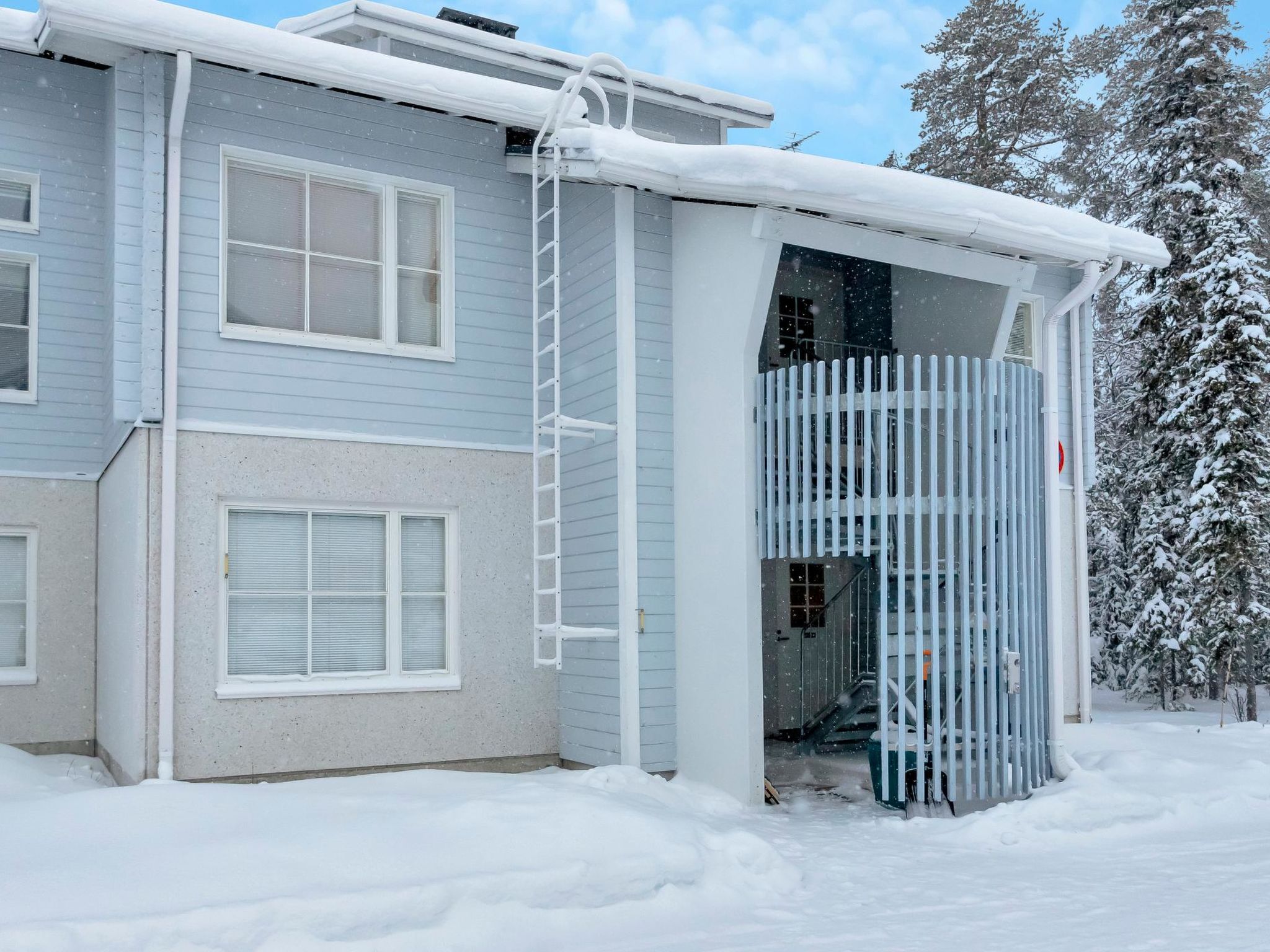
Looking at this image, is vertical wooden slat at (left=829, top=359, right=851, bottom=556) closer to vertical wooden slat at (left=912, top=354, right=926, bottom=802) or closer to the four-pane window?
vertical wooden slat at (left=912, top=354, right=926, bottom=802)

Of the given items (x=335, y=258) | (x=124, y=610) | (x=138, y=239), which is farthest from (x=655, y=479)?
(x=138, y=239)

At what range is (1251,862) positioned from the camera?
6914mm

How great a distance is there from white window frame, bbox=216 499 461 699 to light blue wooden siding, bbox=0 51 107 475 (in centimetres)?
257

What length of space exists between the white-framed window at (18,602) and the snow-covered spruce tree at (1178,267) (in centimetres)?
1431

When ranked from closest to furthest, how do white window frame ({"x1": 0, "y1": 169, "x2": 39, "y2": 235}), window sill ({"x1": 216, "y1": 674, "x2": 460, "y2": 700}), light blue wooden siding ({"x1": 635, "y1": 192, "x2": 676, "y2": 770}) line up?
window sill ({"x1": 216, "y1": 674, "x2": 460, "y2": 700}) < light blue wooden siding ({"x1": 635, "y1": 192, "x2": 676, "y2": 770}) < white window frame ({"x1": 0, "y1": 169, "x2": 39, "y2": 235})

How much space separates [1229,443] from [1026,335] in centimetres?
431

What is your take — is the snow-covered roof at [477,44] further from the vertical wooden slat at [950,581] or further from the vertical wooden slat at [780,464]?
the vertical wooden slat at [950,581]

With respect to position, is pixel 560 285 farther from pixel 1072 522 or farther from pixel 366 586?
pixel 1072 522

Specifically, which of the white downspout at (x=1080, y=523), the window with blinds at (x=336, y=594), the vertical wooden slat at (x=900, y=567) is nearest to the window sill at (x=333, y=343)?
the window with blinds at (x=336, y=594)

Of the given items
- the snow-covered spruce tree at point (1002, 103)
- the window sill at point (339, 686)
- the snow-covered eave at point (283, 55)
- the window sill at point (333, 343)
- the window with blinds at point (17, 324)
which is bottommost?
the window sill at point (339, 686)

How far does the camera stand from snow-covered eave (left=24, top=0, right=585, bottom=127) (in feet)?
24.0

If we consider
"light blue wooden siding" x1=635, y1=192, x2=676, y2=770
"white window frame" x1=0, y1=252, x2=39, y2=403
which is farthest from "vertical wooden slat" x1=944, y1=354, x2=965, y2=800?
"white window frame" x1=0, y1=252, x2=39, y2=403

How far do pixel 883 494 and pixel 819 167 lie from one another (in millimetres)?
2450

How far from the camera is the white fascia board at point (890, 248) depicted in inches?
338
